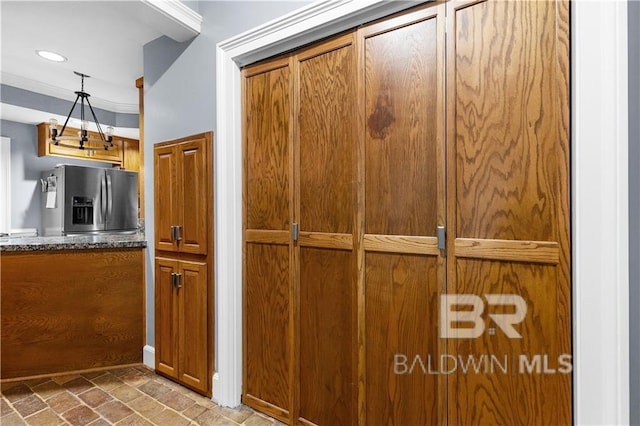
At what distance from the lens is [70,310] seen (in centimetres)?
227

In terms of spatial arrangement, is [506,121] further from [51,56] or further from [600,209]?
[51,56]

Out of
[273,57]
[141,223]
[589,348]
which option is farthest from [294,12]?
[141,223]

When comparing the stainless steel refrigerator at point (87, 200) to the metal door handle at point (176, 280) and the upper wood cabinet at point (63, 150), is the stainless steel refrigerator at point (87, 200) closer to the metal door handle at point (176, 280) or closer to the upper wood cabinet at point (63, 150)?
the upper wood cabinet at point (63, 150)

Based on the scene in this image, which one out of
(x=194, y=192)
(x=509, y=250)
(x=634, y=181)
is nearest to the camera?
(x=634, y=181)

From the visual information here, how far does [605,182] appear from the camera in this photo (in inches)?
40.7

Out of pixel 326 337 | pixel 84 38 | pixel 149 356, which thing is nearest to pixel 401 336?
pixel 326 337

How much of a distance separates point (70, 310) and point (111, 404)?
0.74m

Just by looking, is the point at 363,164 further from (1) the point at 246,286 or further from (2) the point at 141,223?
(2) the point at 141,223

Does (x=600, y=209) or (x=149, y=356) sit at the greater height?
(x=600, y=209)

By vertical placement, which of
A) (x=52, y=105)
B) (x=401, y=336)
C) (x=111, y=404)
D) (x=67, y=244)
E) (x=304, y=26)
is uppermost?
(x=52, y=105)

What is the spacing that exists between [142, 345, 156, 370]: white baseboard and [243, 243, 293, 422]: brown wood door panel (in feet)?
2.89

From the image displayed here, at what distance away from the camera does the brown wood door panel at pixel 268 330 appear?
179cm

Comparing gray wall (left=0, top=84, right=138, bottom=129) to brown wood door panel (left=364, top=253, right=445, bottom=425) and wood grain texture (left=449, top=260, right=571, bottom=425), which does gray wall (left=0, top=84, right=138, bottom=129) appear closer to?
brown wood door panel (left=364, top=253, right=445, bottom=425)

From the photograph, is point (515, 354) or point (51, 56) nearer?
point (515, 354)
